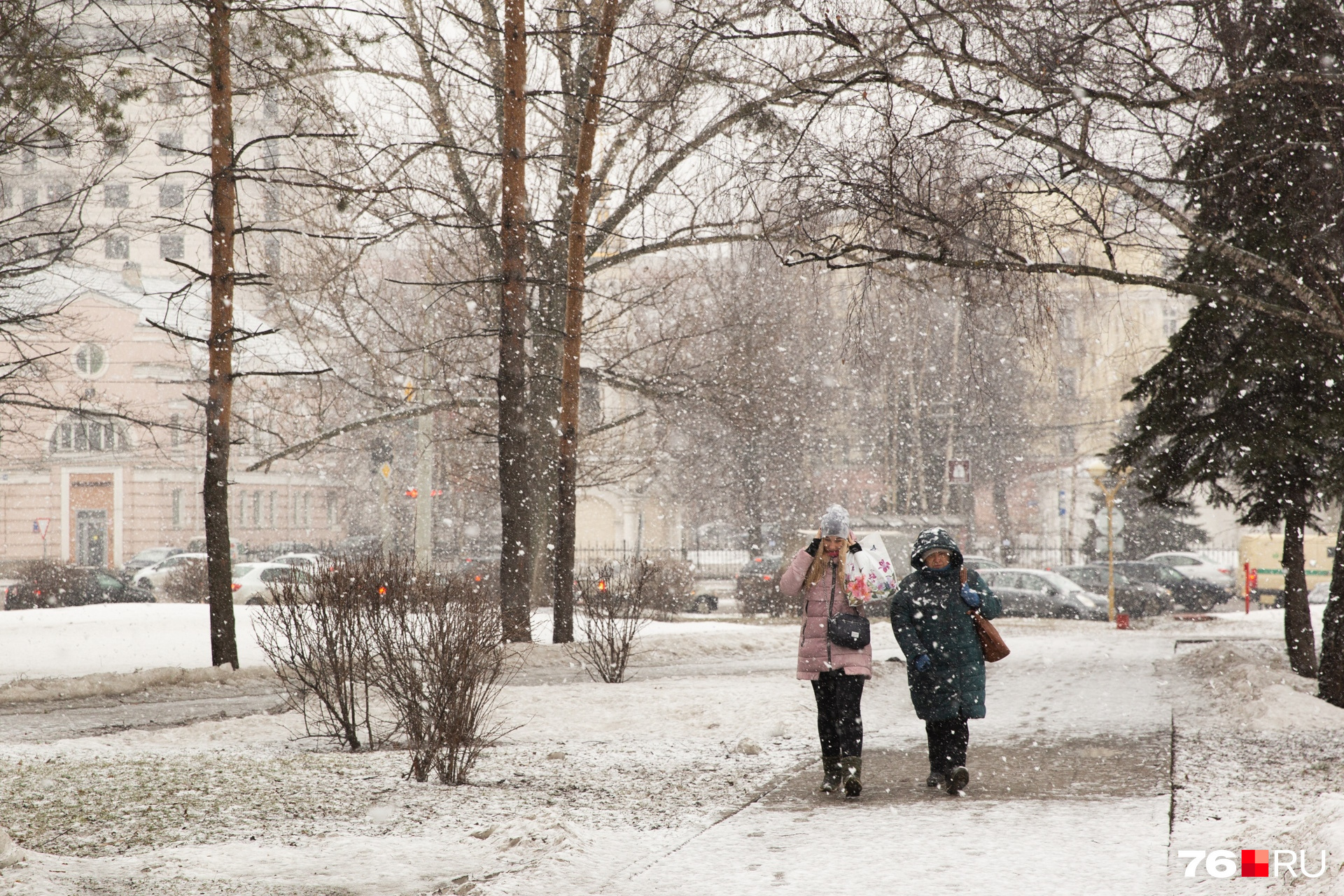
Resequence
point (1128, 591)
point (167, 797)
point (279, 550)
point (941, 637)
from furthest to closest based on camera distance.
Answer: point (279, 550)
point (1128, 591)
point (941, 637)
point (167, 797)

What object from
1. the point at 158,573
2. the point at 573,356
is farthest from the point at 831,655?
the point at 158,573

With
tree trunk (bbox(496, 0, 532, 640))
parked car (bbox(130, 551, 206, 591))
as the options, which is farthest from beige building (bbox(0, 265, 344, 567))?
tree trunk (bbox(496, 0, 532, 640))

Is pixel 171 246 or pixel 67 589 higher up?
pixel 171 246

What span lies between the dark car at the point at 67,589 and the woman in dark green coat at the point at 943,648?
25.1 m

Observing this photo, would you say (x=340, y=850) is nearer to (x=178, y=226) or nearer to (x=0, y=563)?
(x=178, y=226)

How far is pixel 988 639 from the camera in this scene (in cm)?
714

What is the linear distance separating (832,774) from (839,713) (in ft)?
1.10

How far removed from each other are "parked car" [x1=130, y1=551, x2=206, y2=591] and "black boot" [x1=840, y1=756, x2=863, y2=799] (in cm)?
2748

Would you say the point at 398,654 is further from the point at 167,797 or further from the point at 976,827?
the point at 976,827

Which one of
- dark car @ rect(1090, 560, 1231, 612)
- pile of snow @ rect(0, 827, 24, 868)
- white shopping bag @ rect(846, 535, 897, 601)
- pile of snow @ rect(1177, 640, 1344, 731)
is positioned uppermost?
white shopping bag @ rect(846, 535, 897, 601)

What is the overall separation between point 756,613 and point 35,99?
22.4 metres

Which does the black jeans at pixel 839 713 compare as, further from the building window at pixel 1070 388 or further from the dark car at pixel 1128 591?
the building window at pixel 1070 388

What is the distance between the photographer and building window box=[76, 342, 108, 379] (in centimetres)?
4459

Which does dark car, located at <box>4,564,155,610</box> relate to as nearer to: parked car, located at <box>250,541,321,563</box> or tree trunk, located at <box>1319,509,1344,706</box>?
parked car, located at <box>250,541,321,563</box>
